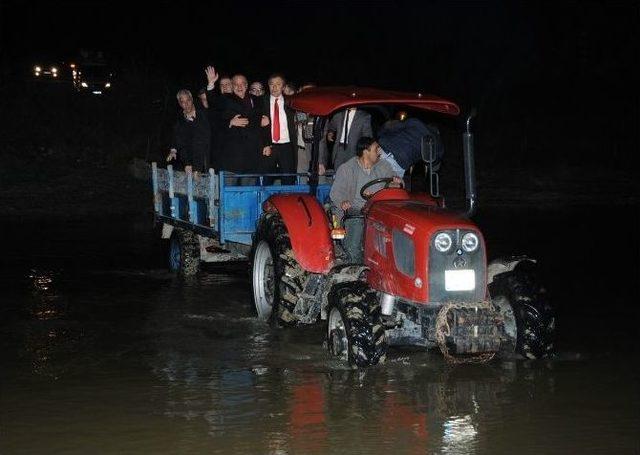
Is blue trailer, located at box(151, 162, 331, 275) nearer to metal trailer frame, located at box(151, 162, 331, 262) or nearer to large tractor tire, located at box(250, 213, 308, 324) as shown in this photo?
metal trailer frame, located at box(151, 162, 331, 262)

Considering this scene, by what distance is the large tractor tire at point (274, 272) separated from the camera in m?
9.91

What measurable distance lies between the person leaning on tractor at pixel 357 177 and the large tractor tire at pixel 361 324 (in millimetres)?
1145

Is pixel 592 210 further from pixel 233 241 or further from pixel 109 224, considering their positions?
pixel 233 241

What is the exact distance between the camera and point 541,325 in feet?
28.2

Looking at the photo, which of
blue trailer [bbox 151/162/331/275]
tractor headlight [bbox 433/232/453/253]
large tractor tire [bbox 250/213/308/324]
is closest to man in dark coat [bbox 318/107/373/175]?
blue trailer [bbox 151/162/331/275]

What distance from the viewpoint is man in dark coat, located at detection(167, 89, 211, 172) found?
1338cm

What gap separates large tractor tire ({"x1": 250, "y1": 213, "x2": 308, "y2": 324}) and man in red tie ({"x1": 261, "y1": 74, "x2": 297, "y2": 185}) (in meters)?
1.93

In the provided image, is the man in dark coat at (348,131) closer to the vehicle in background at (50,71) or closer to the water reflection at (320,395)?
the water reflection at (320,395)

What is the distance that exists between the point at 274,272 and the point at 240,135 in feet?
9.60

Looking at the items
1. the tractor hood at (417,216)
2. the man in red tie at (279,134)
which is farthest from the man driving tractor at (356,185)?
the man in red tie at (279,134)

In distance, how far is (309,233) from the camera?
978 centimetres

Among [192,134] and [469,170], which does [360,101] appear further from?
[192,134]

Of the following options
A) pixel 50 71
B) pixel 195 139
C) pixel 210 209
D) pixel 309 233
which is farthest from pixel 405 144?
pixel 50 71

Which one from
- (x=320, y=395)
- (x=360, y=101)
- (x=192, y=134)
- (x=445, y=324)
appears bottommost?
(x=320, y=395)
